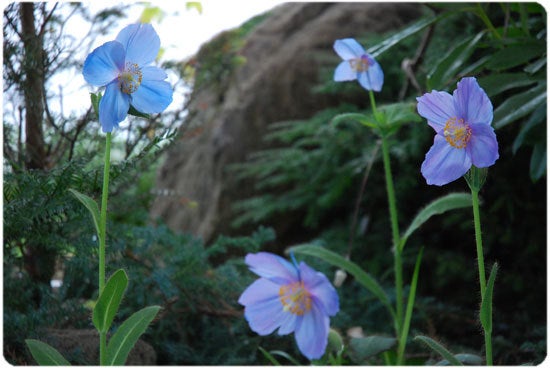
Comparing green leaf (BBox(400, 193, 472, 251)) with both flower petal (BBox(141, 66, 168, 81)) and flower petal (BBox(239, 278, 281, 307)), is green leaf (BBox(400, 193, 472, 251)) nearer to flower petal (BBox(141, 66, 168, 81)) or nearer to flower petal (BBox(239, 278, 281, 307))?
flower petal (BBox(239, 278, 281, 307))

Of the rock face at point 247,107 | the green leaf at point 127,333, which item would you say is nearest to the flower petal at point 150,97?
the green leaf at point 127,333

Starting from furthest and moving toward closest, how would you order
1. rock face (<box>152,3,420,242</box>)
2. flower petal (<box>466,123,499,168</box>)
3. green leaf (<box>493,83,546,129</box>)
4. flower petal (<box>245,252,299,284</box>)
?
rock face (<box>152,3,420,242</box>) < green leaf (<box>493,83,546,129</box>) < flower petal (<box>245,252,299,284</box>) < flower petal (<box>466,123,499,168</box>)

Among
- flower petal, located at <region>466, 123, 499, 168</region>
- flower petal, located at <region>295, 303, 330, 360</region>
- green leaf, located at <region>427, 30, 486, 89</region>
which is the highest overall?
flower petal, located at <region>466, 123, 499, 168</region>

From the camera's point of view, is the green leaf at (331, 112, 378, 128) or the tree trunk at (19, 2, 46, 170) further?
the tree trunk at (19, 2, 46, 170)

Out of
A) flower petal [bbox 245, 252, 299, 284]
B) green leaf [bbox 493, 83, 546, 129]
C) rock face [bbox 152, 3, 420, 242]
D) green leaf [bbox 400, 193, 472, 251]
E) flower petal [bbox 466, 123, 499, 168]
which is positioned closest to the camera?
flower petal [bbox 466, 123, 499, 168]

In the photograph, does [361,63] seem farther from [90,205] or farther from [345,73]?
[90,205]

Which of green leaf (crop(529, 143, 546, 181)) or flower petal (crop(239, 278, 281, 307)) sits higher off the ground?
flower petal (crop(239, 278, 281, 307))

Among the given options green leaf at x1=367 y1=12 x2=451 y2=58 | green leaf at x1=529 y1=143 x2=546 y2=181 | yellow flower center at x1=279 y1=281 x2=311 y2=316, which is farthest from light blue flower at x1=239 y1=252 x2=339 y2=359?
green leaf at x1=529 y1=143 x2=546 y2=181

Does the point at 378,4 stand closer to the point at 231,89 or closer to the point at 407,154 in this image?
the point at 231,89
